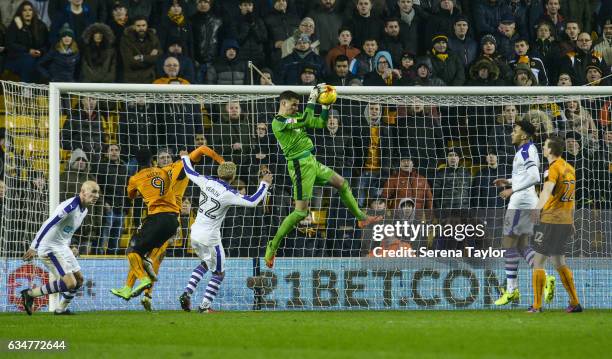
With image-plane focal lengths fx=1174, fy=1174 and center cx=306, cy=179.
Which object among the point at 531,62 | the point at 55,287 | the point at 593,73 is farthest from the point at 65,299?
the point at 593,73

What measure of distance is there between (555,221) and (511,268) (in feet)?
3.93

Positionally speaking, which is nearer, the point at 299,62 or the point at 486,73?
the point at 486,73

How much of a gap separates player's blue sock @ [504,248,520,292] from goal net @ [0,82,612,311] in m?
1.44

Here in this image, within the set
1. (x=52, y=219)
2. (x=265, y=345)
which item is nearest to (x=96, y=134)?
(x=52, y=219)

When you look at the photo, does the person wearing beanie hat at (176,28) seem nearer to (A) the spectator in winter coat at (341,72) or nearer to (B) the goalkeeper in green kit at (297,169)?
(A) the spectator in winter coat at (341,72)

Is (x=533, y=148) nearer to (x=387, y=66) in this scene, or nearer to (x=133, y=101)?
(x=387, y=66)

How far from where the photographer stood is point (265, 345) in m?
11.1

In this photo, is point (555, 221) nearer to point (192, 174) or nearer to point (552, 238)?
point (552, 238)

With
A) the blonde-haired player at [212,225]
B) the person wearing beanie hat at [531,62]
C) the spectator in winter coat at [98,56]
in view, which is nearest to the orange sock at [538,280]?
the blonde-haired player at [212,225]

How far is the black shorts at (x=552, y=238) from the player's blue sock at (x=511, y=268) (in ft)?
2.93

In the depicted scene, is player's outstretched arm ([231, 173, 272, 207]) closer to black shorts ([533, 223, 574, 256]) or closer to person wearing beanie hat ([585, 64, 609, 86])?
black shorts ([533, 223, 574, 256])

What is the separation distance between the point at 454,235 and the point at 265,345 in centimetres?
722

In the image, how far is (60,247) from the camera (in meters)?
15.4

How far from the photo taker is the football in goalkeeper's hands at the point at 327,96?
15477 millimetres
